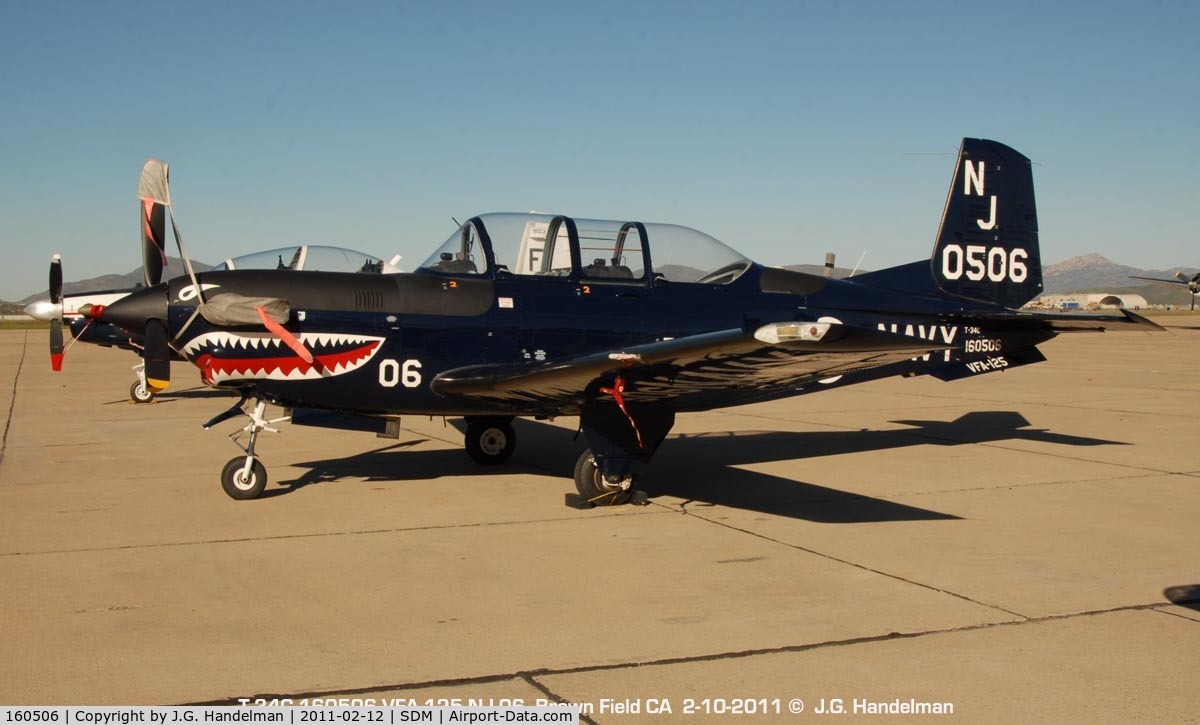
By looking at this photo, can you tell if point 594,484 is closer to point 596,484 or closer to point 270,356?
point 596,484

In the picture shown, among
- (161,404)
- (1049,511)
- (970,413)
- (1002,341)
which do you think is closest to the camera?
(1049,511)

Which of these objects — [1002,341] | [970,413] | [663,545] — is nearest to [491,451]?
[663,545]

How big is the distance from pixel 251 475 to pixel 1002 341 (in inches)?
304

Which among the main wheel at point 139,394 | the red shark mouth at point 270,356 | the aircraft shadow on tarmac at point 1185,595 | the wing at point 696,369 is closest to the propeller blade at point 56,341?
the red shark mouth at point 270,356

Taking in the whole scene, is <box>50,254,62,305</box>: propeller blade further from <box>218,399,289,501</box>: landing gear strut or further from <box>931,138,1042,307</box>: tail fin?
<box>931,138,1042,307</box>: tail fin

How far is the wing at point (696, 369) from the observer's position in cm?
577

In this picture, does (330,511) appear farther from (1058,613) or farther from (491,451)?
(1058,613)

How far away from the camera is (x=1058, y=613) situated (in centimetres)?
512

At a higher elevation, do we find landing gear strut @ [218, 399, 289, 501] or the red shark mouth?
the red shark mouth

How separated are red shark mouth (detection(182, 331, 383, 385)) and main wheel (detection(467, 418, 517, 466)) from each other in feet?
6.92

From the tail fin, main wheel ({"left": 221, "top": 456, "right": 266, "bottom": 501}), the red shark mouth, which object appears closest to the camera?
the red shark mouth

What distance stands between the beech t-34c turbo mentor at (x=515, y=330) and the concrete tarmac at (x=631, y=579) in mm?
765

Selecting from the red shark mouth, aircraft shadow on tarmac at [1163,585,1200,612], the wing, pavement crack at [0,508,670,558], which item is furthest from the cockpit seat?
aircraft shadow on tarmac at [1163,585,1200,612]

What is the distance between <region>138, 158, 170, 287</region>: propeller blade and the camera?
27.4 ft
